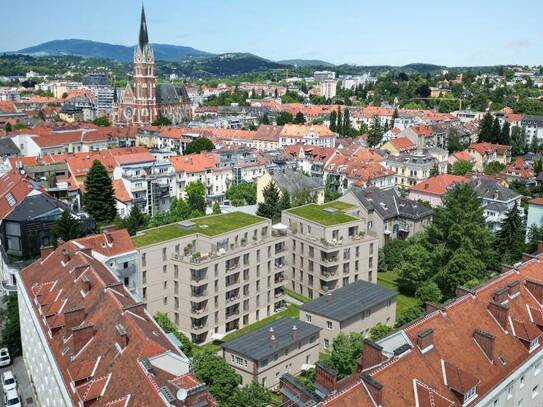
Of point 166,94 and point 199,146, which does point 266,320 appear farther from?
point 166,94

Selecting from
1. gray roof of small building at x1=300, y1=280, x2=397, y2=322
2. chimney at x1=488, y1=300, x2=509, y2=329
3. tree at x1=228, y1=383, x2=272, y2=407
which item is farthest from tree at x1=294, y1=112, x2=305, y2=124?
chimney at x1=488, y1=300, x2=509, y2=329

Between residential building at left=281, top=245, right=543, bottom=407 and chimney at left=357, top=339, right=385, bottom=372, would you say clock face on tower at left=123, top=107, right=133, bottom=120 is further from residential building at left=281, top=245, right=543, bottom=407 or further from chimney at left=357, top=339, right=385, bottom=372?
chimney at left=357, top=339, right=385, bottom=372

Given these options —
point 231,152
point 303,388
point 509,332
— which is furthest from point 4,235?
point 231,152

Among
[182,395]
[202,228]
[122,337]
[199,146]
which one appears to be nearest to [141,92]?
[199,146]

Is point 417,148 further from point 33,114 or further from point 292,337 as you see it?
point 33,114

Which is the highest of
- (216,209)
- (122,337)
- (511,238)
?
(122,337)

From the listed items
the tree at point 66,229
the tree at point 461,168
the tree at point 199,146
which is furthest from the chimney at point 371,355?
the tree at point 461,168

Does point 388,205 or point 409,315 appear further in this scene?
point 388,205
